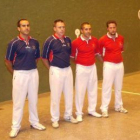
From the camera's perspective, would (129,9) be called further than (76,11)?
Yes

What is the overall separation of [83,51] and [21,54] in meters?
1.06

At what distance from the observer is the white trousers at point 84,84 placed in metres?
4.81

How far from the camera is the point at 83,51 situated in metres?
4.77

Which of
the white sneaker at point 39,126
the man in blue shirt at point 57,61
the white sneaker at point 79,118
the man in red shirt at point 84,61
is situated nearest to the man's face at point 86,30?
the man in red shirt at point 84,61

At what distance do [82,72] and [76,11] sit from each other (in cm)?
279

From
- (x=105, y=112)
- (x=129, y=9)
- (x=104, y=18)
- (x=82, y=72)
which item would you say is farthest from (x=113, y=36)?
(x=129, y=9)

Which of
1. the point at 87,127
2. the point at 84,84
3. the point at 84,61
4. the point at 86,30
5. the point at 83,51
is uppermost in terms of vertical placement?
the point at 86,30

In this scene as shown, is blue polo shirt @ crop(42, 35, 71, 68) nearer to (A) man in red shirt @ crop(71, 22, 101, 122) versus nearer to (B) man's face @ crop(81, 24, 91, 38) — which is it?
(A) man in red shirt @ crop(71, 22, 101, 122)

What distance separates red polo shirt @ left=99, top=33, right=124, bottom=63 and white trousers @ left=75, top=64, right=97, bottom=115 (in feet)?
1.06

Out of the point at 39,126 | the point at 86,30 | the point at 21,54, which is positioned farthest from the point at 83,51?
the point at 39,126

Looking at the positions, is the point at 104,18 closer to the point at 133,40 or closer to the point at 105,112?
the point at 133,40

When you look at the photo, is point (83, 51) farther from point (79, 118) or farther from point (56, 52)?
point (79, 118)

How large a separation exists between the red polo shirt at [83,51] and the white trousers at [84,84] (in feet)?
0.30

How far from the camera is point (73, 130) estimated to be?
14.6ft
